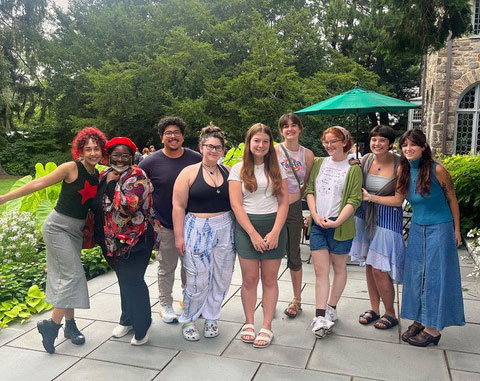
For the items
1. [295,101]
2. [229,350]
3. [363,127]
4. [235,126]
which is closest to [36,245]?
[229,350]

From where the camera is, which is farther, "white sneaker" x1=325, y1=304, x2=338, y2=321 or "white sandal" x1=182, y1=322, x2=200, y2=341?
"white sneaker" x1=325, y1=304, x2=338, y2=321

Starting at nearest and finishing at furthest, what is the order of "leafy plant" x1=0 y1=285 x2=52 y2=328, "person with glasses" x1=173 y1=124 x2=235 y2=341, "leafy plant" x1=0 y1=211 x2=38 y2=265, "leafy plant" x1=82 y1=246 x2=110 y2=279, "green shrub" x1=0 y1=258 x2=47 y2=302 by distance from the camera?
"person with glasses" x1=173 y1=124 x2=235 y2=341
"leafy plant" x1=0 y1=285 x2=52 y2=328
"green shrub" x1=0 y1=258 x2=47 y2=302
"leafy plant" x1=82 y1=246 x2=110 y2=279
"leafy plant" x1=0 y1=211 x2=38 y2=265

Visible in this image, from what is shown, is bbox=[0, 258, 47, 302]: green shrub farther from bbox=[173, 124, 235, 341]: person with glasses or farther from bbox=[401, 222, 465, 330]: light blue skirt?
bbox=[401, 222, 465, 330]: light blue skirt

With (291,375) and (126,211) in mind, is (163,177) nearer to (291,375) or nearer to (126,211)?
(126,211)

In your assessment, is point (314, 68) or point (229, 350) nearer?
point (229, 350)

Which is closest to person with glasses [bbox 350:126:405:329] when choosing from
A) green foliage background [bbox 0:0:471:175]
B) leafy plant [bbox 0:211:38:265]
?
leafy plant [bbox 0:211:38:265]

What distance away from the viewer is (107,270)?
215 inches

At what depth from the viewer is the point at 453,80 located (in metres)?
13.8

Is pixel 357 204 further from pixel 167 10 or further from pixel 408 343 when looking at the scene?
pixel 167 10

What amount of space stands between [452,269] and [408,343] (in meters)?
0.68

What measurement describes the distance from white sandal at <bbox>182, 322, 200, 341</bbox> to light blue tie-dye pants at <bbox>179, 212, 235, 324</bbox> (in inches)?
2.6

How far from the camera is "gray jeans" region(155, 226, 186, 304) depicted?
3867 mm

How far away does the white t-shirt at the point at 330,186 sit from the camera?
3631 mm

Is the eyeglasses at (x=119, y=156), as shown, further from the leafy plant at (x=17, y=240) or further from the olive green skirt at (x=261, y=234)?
the leafy plant at (x=17, y=240)
